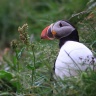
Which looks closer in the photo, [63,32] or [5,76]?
[63,32]

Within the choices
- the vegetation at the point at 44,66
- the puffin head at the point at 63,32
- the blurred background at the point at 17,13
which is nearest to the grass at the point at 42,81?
the vegetation at the point at 44,66

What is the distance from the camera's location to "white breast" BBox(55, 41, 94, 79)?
285 cm

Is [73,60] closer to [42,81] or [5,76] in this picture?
[42,81]

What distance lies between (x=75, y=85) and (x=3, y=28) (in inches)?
190

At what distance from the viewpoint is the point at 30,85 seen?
3031mm

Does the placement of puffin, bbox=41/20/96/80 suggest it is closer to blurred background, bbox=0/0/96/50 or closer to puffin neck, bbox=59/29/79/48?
puffin neck, bbox=59/29/79/48

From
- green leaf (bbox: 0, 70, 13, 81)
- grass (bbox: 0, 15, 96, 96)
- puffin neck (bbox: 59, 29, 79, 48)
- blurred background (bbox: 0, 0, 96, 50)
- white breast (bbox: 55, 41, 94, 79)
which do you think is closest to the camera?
grass (bbox: 0, 15, 96, 96)

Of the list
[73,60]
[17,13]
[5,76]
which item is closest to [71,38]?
[73,60]

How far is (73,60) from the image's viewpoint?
285 centimetres

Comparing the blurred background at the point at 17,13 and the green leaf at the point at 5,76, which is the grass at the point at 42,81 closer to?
the green leaf at the point at 5,76

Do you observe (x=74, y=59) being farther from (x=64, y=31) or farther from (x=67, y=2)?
(x=67, y=2)

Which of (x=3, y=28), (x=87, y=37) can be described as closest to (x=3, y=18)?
(x=3, y=28)

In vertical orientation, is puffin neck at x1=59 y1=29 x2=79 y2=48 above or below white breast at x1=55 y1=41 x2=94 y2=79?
above

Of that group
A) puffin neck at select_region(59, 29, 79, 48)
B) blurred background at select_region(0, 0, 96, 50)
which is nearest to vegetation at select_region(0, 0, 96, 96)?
puffin neck at select_region(59, 29, 79, 48)
